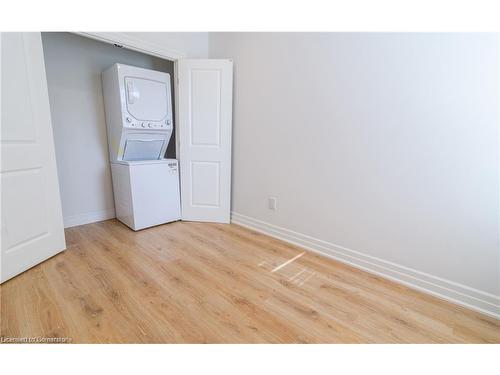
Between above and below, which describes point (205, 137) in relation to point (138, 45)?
below

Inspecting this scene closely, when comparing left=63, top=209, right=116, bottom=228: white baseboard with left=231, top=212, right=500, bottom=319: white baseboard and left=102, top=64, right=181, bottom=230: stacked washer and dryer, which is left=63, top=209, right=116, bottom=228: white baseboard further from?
left=231, top=212, right=500, bottom=319: white baseboard

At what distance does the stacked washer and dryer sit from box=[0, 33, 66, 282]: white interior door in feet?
2.18

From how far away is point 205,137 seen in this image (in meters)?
2.74

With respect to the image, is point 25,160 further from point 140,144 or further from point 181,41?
point 181,41

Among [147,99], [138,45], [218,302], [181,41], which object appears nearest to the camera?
[218,302]

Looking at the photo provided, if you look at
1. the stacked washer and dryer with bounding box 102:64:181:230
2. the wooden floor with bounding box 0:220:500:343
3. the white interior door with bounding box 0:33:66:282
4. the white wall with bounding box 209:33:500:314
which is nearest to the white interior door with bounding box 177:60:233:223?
the stacked washer and dryer with bounding box 102:64:181:230

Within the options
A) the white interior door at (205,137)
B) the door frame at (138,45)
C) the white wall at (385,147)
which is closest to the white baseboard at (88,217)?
the white interior door at (205,137)

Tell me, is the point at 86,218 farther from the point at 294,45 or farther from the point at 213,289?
the point at 294,45

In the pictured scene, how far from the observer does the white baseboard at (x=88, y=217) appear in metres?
2.64

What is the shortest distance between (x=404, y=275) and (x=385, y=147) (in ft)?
3.00

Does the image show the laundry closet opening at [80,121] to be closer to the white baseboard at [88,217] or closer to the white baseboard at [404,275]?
the white baseboard at [88,217]

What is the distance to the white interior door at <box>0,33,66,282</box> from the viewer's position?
1597mm

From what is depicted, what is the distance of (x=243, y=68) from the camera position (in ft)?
8.46

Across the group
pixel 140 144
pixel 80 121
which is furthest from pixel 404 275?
pixel 80 121
